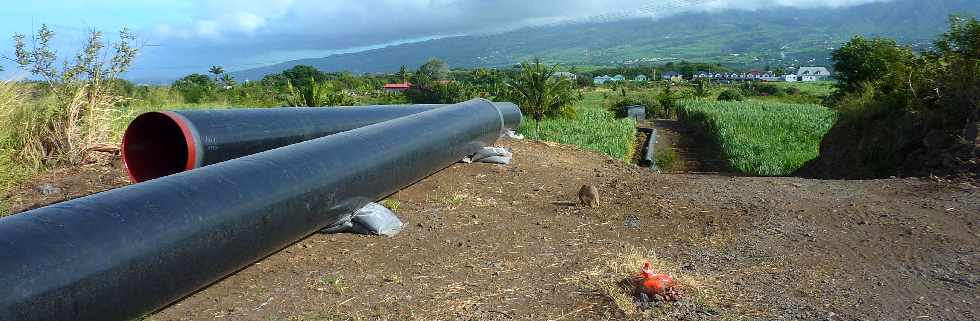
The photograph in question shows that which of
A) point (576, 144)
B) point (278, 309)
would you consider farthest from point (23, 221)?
point (576, 144)

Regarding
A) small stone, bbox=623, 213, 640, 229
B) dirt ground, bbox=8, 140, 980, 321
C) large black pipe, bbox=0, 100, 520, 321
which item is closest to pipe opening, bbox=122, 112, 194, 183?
dirt ground, bbox=8, 140, 980, 321

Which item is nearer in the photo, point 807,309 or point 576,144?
point 807,309

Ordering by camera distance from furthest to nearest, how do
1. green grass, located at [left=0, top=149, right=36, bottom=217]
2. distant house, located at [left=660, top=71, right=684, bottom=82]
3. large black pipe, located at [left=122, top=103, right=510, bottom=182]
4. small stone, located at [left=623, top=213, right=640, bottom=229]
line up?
distant house, located at [left=660, top=71, right=684, bottom=82] → green grass, located at [left=0, top=149, right=36, bottom=217] → large black pipe, located at [left=122, top=103, right=510, bottom=182] → small stone, located at [left=623, top=213, right=640, bottom=229]

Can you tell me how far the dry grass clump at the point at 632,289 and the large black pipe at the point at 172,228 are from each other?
206cm

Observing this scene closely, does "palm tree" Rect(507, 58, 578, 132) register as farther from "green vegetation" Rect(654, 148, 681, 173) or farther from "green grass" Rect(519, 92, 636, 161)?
"green vegetation" Rect(654, 148, 681, 173)

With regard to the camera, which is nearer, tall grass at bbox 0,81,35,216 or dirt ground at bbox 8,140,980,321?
dirt ground at bbox 8,140,980,321

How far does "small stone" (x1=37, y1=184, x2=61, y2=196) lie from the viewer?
255 inches

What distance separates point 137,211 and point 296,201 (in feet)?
3.90

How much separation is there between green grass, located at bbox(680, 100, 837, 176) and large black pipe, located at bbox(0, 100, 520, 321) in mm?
11118

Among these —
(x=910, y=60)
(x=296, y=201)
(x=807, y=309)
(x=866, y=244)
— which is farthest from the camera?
(x=910, y=60)

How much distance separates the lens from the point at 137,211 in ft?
10.9

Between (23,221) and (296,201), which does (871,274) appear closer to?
(296,201)

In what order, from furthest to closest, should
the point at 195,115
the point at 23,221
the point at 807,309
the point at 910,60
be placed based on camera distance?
the point at 910,60 → the point at 195,115 → the point at 807,309 → the point at 23,221

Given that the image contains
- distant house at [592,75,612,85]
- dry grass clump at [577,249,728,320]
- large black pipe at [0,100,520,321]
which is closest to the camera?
large black pipe at [0,100,520,321]
